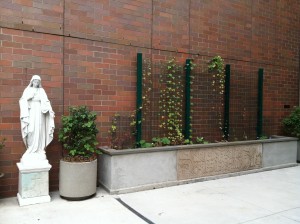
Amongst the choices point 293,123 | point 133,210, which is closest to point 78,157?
point 133,210

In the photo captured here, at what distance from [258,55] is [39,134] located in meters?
5.48

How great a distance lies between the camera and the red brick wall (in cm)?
425

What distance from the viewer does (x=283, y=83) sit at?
25.1 ft

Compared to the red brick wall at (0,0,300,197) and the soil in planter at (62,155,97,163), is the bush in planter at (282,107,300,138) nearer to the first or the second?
the red brick wall at (0,0,300,197)

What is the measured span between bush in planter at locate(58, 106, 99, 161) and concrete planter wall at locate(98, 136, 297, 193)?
14.6 inches

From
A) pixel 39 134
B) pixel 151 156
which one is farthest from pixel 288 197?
pixel 39 134

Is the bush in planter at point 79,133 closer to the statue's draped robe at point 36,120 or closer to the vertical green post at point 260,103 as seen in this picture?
the statue's draped robe at point 36,120

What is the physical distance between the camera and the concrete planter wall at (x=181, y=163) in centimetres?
453

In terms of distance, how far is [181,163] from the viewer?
5.09m

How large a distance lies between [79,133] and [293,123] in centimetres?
542

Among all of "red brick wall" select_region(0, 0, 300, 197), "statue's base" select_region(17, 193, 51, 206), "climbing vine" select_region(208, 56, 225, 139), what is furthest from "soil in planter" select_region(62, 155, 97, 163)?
"climbing vine" select_region(208, 56, 225, 139)

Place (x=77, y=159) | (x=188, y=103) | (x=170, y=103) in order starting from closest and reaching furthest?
(x=77, y=159), (x=170, y=103), (x=188, y=103)

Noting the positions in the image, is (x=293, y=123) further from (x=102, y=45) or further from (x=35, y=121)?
(x=35, y=121)

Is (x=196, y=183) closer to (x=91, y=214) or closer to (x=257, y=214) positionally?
(x=257, y=214)
